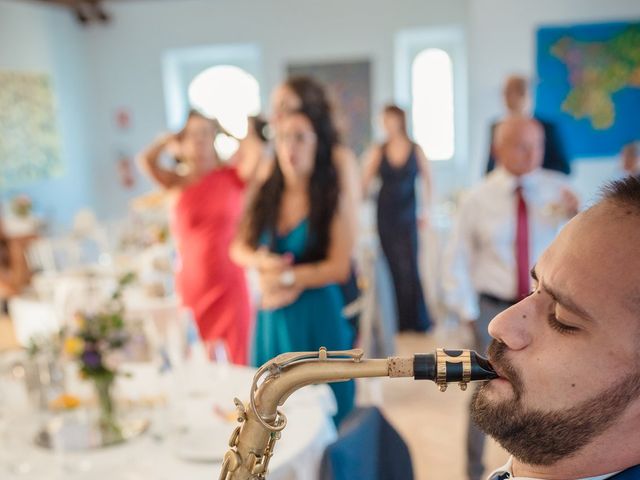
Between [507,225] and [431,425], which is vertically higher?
[507,225]

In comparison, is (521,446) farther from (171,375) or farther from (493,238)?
(493,238)

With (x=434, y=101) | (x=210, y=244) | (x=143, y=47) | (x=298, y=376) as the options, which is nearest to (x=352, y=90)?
(x=434, y=101)

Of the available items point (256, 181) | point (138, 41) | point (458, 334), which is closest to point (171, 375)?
point (256, 181)

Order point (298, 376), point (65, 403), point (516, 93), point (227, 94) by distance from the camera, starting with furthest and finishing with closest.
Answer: point (227, 94) → point (516, 93) → point (65, 403) → point (298, 376)

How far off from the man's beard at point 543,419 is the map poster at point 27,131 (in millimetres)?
7268

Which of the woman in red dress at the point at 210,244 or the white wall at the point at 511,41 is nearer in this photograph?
the woman in red dress at the point at 210,244

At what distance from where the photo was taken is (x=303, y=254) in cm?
266

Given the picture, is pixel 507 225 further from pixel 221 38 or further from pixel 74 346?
pixel 221 38

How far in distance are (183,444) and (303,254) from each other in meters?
1.03

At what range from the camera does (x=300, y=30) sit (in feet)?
25.6

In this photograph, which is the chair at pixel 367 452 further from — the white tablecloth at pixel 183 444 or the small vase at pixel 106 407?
the small vase at pixel 106 407

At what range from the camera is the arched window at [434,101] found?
7797mm

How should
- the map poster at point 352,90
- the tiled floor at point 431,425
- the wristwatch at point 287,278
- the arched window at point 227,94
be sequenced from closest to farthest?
the wristwatch at point 287,278, the tiled floor at point 431,425, the map poster at point 352,90, the arched window at point 227,94

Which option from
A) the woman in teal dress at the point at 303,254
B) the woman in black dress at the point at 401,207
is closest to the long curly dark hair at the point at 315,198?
the woman in teal dress at the point at 303,254
